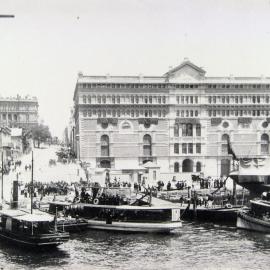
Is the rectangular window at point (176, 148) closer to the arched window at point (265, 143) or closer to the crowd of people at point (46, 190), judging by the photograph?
the arched window at point (265, 143)

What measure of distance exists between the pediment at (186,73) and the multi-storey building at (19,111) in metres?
86.3

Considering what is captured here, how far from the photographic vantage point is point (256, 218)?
42.7 meters

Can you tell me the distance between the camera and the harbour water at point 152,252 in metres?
31.1

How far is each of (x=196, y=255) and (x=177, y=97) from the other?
58150 millimetres

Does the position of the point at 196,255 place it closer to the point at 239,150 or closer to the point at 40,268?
the point at 40,268

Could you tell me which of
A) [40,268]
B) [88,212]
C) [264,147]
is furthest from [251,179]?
[264,147]

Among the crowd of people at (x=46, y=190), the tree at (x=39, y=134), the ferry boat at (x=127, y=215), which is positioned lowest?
the ferry boat at (x=127, y=215)

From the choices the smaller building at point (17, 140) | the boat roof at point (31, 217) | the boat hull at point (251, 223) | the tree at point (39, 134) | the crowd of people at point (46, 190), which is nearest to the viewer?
the boat roof at point (31, 217)

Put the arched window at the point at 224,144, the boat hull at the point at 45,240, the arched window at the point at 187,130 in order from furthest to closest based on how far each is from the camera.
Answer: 1. the arched window at the point at 224,144
2. the arched window at the point at 187,130
3. the boat hull at the point at 45,240

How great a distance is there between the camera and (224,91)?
90.7 m

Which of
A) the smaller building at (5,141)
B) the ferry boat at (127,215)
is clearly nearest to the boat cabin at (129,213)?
the ferry boat at (127,215)

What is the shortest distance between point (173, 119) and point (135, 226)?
4960 centimetres

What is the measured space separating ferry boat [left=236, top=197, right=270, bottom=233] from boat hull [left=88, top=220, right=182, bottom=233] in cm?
548

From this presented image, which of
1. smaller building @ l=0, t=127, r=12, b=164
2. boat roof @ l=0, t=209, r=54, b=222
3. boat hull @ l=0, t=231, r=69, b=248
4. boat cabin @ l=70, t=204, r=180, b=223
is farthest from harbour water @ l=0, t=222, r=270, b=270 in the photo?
smaller building @ l=0, t=127, r=12, b=164
